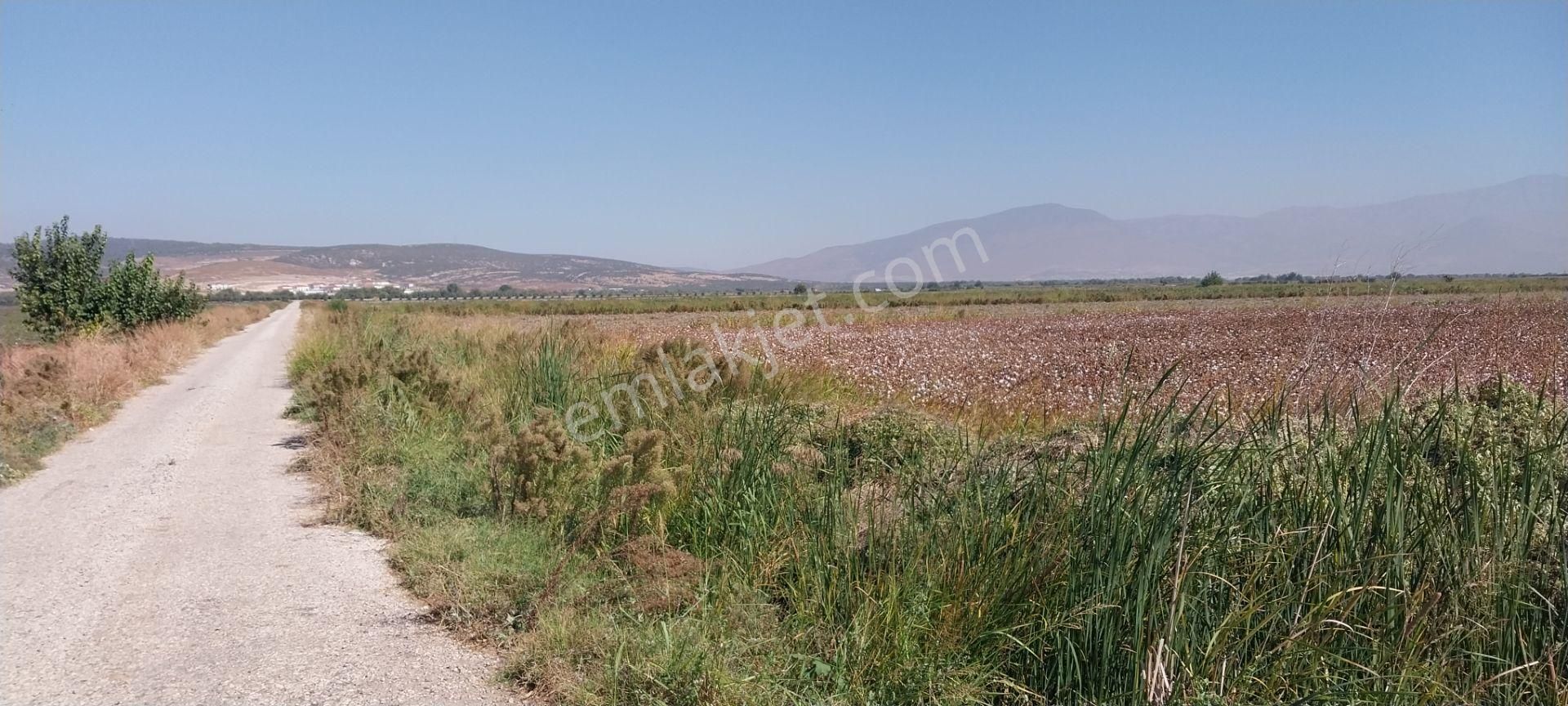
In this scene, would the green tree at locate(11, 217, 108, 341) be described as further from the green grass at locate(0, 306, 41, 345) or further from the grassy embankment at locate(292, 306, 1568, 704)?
the grassy embankment at locate(292, 306, 1568, 704)

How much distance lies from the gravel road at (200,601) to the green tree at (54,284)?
69.1 feet

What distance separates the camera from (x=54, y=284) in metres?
25.4

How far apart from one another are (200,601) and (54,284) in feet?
88.0

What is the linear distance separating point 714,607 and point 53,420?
34.2 feet

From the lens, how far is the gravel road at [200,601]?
4.00 meters

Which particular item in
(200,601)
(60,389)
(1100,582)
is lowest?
(200,601)

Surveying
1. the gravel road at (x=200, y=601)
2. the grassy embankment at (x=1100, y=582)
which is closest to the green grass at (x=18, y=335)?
the gravel road at (x=200, y=601)

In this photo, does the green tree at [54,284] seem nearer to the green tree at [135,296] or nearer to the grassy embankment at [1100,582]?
the green tree at [135,296]

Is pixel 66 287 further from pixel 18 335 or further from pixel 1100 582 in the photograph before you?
pixel 1100 582

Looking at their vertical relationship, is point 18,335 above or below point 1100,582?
below

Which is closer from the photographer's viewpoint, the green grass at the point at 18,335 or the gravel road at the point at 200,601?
the gravel road at the point at 200,601

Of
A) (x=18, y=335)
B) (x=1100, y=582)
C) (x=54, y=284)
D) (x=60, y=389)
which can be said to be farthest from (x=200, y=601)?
(x=18, y=335)

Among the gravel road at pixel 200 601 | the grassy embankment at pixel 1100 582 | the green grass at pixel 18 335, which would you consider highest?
the grassy embankment at pixel 1100 582

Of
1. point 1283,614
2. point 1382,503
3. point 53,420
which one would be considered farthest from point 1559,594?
point 53,420
